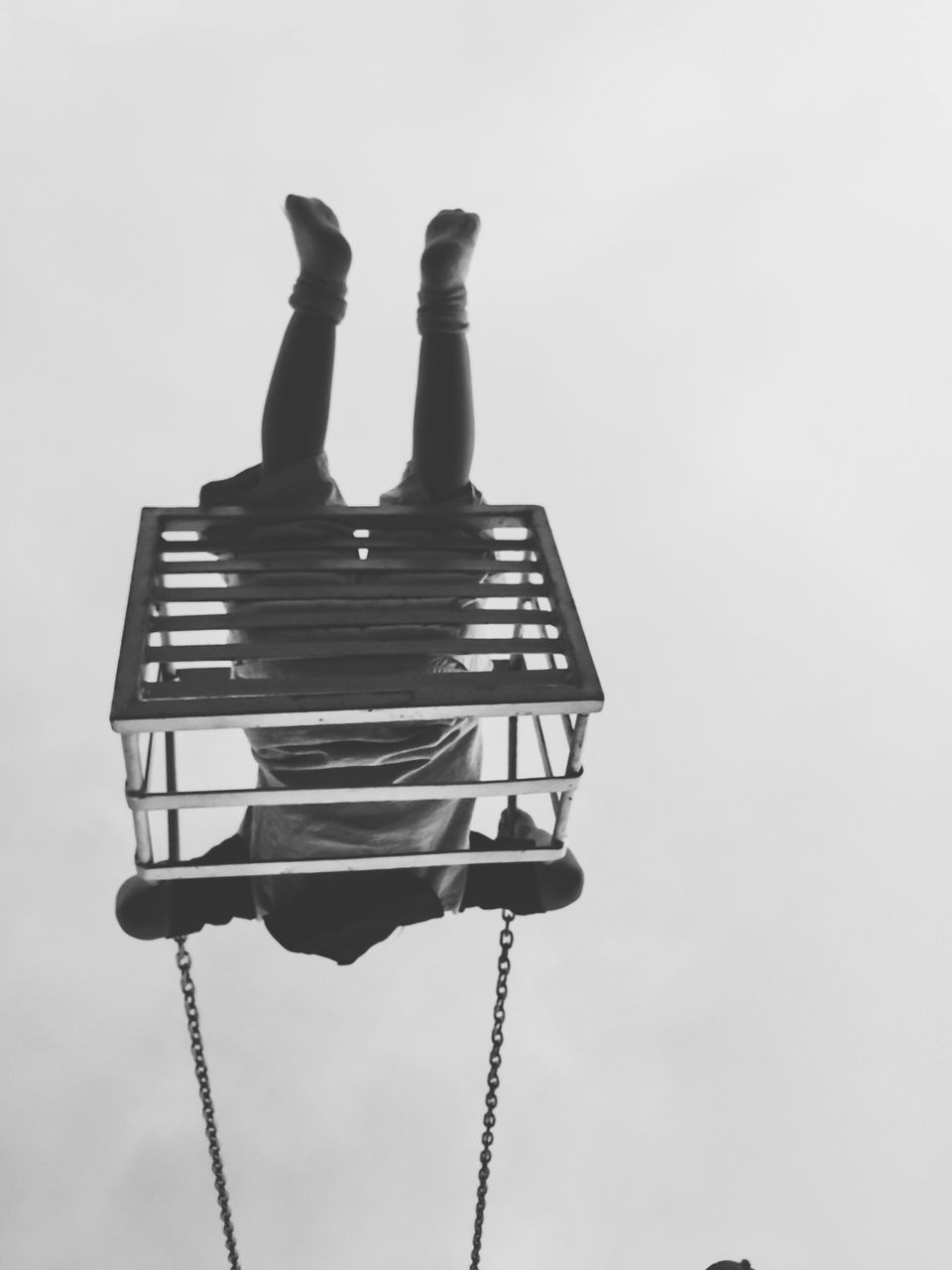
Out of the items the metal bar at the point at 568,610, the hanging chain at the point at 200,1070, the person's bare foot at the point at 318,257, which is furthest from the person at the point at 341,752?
the metal bar at the point at 568,610

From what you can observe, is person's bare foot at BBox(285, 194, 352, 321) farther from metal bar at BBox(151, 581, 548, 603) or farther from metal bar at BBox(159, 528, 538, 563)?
metal bar at BBox(151, 581, 548, 603)

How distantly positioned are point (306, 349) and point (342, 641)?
2.70 ft

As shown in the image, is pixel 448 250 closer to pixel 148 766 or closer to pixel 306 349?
pixel 306 349

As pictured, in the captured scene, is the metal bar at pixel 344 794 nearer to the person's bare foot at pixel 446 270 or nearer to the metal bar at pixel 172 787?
the metal bar at pixel 172 787

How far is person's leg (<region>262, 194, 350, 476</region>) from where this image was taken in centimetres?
329

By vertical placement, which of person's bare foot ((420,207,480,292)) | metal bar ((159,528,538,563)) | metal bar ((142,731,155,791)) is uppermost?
person's bare foot ((420,207,480,292))

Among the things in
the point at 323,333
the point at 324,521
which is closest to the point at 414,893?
the point at 324,521

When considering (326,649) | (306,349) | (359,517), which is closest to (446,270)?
(306,349)

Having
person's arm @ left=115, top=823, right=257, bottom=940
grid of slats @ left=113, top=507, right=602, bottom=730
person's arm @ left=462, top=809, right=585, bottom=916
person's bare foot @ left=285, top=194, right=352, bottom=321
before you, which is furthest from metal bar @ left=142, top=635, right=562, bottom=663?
person's bare foot @ left=285, top=194, right=352, bottom=321

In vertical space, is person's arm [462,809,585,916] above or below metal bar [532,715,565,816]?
below

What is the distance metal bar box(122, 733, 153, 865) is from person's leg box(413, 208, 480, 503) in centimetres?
107

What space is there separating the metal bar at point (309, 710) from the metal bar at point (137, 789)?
0.04 meters

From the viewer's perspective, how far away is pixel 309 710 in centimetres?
256

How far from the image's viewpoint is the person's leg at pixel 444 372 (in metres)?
3.34
